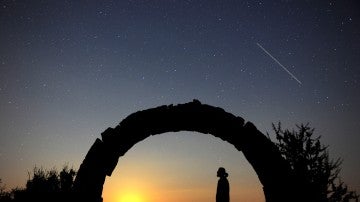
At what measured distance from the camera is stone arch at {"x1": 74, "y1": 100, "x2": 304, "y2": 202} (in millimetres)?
7723

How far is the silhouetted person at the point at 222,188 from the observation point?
9.46 meters

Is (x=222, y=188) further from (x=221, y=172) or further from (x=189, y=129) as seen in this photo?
(x=189, y=129)

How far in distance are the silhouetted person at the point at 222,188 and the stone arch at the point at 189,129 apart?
1.53 m

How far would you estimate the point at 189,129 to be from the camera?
28.4 feet

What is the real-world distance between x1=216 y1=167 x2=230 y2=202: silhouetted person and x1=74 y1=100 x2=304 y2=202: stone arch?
1532 millimetres

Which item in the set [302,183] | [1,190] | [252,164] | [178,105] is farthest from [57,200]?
[1,190]

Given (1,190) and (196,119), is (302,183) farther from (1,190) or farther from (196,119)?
(1,190)

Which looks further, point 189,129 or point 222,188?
point 222,188

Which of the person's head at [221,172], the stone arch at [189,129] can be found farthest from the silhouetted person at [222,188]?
the stone arch at [189,129]

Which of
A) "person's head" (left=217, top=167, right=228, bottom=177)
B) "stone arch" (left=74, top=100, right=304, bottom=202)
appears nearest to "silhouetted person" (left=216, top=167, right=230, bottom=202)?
"person's head" (left=217, top=167, right=228, bottom=177)

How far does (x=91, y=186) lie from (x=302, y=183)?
525 centimetres

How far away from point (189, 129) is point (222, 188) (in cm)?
232

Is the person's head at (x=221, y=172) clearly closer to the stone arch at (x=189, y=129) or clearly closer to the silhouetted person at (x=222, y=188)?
the silhouetted person at (x=222, y=188)

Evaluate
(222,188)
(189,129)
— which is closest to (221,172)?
(222,188)
